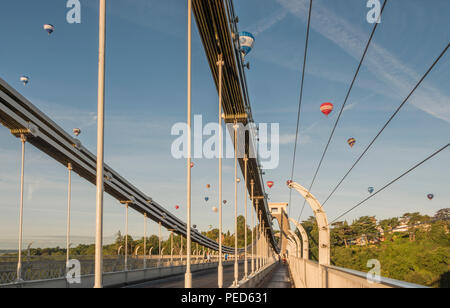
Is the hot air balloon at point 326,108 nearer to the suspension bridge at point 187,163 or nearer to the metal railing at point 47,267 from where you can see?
the suspension bridge at point 187,163

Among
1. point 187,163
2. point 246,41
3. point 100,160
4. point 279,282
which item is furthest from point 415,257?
point 100,160

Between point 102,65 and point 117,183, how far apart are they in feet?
89.1

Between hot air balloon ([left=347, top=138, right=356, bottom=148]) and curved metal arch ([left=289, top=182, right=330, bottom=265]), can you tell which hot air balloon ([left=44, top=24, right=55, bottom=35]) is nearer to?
curved metal arch ([left=289, top=182, right=330, bottom=265])

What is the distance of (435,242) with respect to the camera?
103375mm

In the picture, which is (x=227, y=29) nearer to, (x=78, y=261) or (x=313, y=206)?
(x=313, y=206)

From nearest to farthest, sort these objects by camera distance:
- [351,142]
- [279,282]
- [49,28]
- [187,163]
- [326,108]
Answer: [187,163], [326,108], [49,28], [279,282], [351,142]

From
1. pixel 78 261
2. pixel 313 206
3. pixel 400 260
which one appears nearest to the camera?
pixel 313 206

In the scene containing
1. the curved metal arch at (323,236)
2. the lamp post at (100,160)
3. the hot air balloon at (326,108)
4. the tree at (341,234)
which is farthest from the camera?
the tree at (341,234)

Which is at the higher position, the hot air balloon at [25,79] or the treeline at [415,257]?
the hot air balloon at [25,79]

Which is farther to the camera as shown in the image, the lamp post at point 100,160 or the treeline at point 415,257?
the treeline at point 415,257

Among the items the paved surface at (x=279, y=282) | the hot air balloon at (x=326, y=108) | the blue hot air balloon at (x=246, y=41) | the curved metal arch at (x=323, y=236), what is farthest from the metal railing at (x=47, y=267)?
the hot air balloon at (x=326, y=108)

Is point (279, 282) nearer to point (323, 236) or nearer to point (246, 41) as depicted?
point (246, 41)

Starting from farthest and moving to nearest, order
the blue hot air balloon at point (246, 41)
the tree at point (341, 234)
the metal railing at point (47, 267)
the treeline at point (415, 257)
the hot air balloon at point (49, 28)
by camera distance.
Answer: the tree at point (341, 234), the treeline at point (415, 257), the hot air balloon at point (49, 28), the blue hot air balloon at point (246, 41), the metal railing at point (47, 267)
